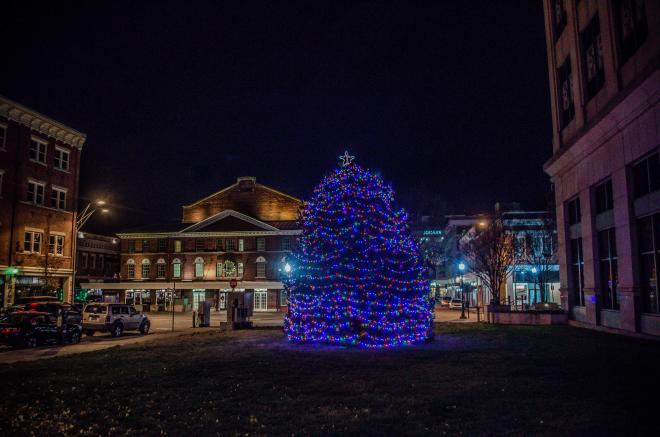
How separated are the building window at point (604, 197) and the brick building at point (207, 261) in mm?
40582

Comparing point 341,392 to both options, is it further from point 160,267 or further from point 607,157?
point 160,267

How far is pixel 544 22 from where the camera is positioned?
30.4 metres

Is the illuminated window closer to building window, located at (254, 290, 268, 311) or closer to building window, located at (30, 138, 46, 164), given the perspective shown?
building window, located at (254, 290, 268, 311)

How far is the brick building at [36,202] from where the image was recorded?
38531mm

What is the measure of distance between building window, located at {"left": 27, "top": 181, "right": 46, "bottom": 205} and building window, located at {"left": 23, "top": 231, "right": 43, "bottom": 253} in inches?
99.7

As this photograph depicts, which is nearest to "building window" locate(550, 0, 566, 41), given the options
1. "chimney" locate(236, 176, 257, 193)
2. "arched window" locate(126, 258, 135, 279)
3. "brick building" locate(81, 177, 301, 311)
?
"brick building" locate(81, 177, 301, 311)

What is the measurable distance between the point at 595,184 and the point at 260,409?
20284mm

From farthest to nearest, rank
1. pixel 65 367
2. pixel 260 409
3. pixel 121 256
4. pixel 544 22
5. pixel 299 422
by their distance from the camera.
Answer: pixel 121 256, pixel 544 22, pixel 65 367, pixel 260 409, pixel 299 422

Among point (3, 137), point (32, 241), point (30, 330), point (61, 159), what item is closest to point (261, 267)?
point (61, 159)

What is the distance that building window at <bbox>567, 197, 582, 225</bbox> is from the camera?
85.7 ft

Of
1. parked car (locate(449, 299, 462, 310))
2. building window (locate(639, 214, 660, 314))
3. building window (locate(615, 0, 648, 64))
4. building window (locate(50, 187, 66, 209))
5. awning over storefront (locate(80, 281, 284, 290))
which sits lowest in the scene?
parked car (locate(449, 299, 462, 310))

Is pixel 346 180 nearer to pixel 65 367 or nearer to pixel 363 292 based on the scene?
pixel 363 292

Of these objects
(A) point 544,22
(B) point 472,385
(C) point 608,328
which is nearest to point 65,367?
(B) point 472,385

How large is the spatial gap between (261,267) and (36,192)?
26.9m
